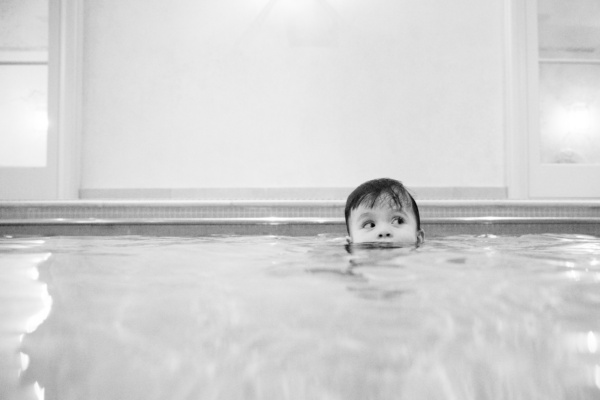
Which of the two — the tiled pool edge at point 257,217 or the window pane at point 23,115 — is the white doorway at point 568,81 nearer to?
the tiled pool edge at point 257,217

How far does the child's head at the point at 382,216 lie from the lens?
176 centimetres

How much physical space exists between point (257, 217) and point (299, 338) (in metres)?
2.93

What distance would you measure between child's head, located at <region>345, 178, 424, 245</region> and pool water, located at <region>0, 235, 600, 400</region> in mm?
959

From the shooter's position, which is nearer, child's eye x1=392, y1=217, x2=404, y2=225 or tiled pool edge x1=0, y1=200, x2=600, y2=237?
child's eye x1=392, y1=217, x2=404, y2=225

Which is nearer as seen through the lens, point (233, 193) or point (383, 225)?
point (383, 225)

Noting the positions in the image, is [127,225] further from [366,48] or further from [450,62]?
[450,62]

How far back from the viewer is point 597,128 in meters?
4.29

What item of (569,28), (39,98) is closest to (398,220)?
(569,28)

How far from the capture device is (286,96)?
13.8 ft

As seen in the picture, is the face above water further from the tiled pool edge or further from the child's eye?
the tiled pool edge

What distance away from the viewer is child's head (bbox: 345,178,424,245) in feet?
5.79

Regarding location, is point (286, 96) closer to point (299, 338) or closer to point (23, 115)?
point (23, 115)

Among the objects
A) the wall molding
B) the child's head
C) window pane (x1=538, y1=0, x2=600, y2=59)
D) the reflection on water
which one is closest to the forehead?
the child's head

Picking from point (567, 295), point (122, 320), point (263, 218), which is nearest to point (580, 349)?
point (567, 295)
